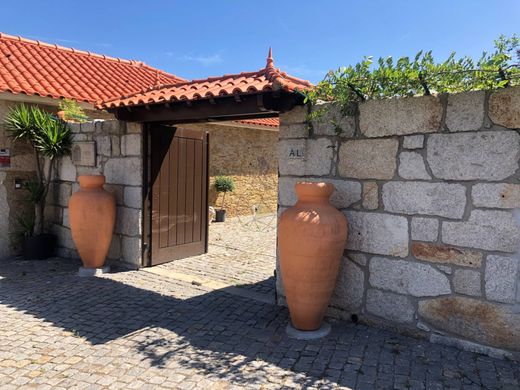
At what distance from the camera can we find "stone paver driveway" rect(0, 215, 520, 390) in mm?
2660

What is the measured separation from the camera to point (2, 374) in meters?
2.73

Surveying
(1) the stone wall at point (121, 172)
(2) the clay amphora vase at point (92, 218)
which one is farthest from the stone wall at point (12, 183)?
(2) the clay amphora vase at point (92, 218)

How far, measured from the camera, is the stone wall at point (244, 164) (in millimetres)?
10352

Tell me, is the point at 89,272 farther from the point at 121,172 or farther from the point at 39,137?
the point at 39,137

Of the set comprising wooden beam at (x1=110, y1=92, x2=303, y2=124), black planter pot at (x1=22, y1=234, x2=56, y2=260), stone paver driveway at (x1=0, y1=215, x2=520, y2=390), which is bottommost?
stone paver driveway at (x1=0, y1=215, x2=520, y2=390)

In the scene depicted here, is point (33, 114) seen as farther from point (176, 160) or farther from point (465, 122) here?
point (465, 122)

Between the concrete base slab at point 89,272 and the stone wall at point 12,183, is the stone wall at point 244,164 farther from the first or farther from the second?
the concrete base slab at point 89,272

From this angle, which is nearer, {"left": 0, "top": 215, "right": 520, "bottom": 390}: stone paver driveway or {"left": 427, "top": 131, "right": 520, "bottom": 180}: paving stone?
{"left": 0, "top": 215, "right": 520, "bottom": 390}: stone paver driveway

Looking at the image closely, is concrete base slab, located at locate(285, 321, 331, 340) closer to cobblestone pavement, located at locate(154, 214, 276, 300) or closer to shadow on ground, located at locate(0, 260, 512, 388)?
shadow on ground, located at locate(0, 260, 512, 388)

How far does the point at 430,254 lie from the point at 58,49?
28.5 feet

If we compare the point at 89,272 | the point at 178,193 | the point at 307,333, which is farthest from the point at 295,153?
the point at 89,272

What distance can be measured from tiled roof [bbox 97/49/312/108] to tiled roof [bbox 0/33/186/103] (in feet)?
4.19

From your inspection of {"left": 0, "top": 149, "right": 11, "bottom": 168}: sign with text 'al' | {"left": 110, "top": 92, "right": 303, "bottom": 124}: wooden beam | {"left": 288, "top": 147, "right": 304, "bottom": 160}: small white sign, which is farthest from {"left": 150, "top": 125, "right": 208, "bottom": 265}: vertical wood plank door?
{"left": 0, "top": 149, "right": 11, "bottom": 168}: sign with text 'al'

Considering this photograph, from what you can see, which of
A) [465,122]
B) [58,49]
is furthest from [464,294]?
[58,49]
